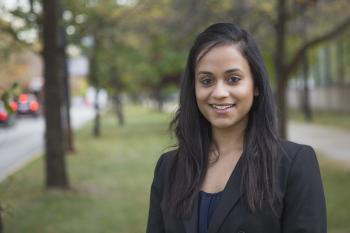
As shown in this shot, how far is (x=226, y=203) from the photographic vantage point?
2.07 metres

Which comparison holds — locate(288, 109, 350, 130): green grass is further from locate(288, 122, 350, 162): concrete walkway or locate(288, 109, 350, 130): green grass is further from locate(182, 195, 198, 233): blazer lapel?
locate(182, 195, 198, 233): blazer lapel

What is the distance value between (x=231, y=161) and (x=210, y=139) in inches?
6.7

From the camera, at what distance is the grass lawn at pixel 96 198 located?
7.74 meters

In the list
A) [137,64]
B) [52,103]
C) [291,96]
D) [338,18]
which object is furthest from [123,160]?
[291,96]

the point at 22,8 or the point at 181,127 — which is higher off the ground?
the point at 22,8

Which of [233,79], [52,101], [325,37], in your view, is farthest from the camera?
[325,37]

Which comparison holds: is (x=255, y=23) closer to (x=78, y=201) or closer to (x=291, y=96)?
(x=78, y=201)

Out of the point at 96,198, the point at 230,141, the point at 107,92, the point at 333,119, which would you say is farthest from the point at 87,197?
the point at 333,119

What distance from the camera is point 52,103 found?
414 inches

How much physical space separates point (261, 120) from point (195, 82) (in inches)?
11.0

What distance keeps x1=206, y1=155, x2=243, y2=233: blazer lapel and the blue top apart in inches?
1.8

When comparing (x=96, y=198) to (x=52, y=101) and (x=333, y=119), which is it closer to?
(x=52, y=101)

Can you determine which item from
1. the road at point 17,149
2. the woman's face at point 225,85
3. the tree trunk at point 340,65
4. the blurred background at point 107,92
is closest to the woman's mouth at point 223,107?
the woman's face at point 225,85

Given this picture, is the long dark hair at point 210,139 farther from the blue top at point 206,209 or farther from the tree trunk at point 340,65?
the tree trunk at point 340,65
